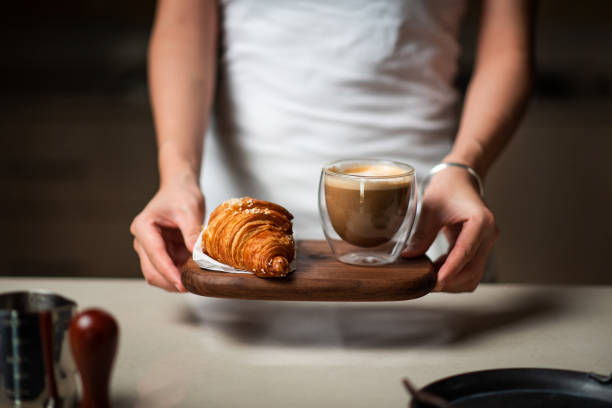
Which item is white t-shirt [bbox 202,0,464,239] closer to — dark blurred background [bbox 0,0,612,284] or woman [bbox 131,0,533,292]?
woman [bbox 131,0,533,292]

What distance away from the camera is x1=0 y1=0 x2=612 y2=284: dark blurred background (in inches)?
103

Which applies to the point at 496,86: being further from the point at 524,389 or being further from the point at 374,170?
the point at 524,389

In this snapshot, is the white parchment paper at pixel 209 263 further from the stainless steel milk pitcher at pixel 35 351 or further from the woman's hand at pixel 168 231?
the stainless steel milk pitcher at pixel 35 351

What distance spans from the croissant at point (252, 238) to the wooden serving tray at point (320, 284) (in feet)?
0.06

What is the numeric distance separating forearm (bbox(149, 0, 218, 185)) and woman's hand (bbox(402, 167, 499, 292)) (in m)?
0.37

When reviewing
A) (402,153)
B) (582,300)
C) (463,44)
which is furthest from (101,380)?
(463,44)

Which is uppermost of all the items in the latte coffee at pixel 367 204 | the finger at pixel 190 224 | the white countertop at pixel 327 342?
the latte coffee at pixel 367 204

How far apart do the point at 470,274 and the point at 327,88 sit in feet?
1.66

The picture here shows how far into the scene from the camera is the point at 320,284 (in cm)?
73

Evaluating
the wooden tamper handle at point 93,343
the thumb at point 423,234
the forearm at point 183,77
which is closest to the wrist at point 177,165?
the forearm at point 183,77

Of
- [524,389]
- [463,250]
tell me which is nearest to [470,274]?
[463,250]

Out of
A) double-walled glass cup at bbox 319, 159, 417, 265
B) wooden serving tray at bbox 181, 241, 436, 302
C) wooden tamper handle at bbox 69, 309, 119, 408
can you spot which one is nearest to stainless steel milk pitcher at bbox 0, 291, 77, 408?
wooden tamper handle at bbox 69, 309, 119, 408

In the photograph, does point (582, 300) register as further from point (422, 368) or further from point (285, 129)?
point (285, 129)

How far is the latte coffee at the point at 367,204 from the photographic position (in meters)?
0.80
